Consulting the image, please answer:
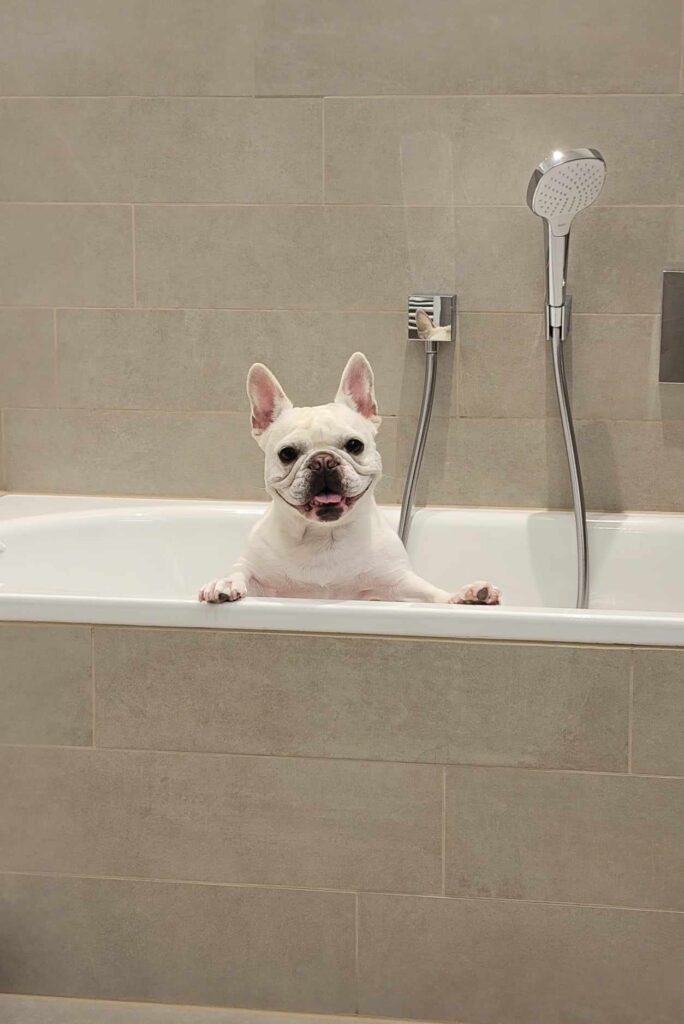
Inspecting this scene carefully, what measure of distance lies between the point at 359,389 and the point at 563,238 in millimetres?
706

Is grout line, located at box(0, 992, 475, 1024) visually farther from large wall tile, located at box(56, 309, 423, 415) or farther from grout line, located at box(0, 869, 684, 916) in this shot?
large wall tile, located at box(56, 309, 423, 415)

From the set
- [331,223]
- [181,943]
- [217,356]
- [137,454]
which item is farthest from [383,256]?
[181,943]

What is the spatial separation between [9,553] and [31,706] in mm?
749

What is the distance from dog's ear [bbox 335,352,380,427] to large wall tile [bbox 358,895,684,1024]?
87 centimetres

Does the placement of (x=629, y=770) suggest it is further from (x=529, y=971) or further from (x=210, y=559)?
(x=210, y=559)

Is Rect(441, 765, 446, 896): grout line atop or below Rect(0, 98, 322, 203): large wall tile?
below

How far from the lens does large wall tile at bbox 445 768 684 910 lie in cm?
182

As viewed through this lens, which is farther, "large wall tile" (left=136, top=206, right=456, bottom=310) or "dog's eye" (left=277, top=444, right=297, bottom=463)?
"large wall tile" (left=136, top=206, right=456, bottom=310)

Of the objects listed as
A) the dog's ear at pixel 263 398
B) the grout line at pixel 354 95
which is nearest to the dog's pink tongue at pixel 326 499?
the dog's ear at pixel 263 398

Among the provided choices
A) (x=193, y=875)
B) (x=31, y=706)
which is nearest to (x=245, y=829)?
(x=193, y=875)

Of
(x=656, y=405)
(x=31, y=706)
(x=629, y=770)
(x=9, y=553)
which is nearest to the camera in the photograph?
(x=629, y=770)

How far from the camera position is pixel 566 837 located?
185 cm

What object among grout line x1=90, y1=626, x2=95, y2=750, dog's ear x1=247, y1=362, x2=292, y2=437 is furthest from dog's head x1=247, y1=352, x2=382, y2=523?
grout line x1=90, y1=626, x2=95, y2=750

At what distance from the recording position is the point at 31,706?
195 cm
